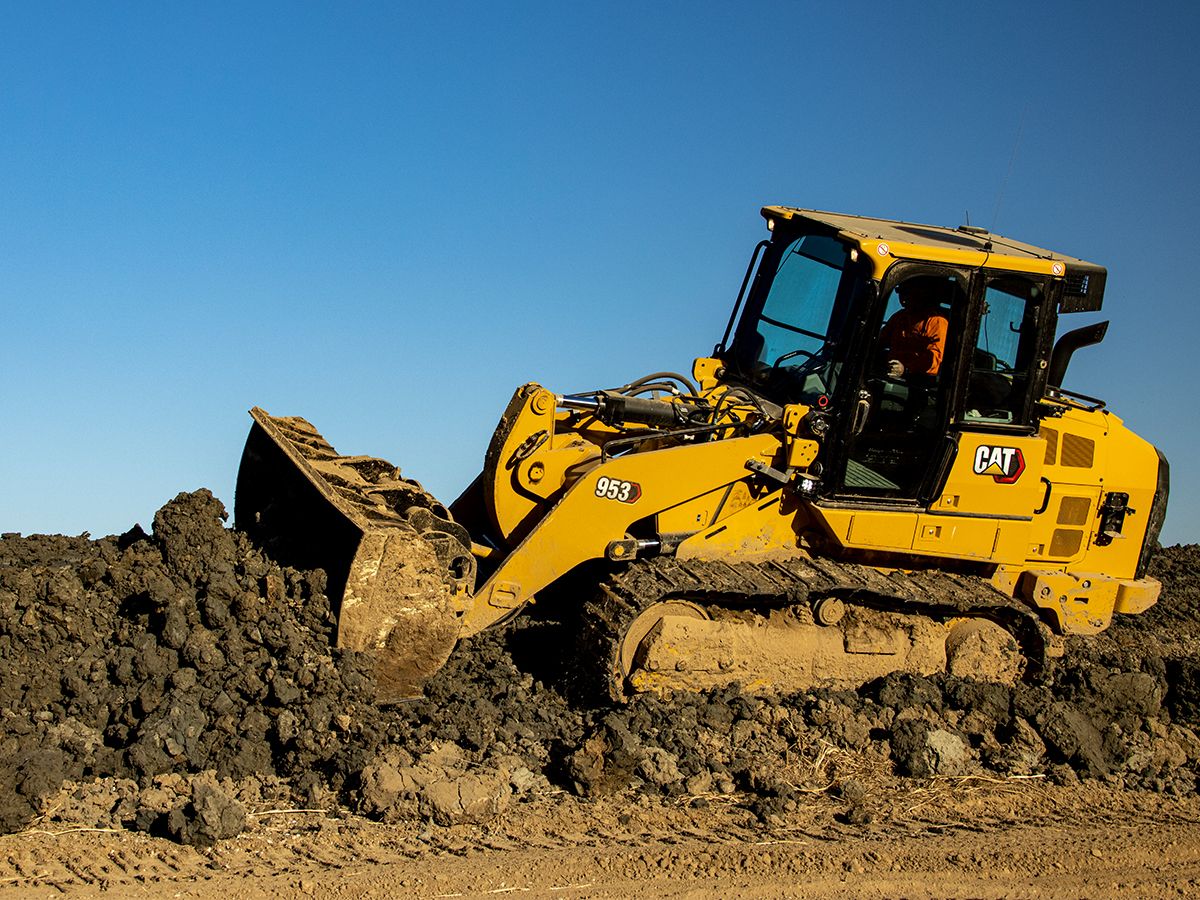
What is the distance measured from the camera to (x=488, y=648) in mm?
8195

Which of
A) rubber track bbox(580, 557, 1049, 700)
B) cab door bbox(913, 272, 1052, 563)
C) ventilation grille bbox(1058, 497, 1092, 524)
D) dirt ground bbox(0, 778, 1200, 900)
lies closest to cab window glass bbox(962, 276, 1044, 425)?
cab door bbox(913, 272, 1052, 563)

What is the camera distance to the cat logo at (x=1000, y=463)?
8469mm

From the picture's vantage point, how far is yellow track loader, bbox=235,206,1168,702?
7652mm

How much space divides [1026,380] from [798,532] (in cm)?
173

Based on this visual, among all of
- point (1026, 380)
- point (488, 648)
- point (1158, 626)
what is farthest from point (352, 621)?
point (1158, 626)

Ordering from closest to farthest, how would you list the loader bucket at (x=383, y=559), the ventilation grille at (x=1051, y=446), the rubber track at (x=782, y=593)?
the loader bucket at (x=383, y=559), the rubber track at (x=782, y=593), the ventilation grille at (x=1051, y=446)

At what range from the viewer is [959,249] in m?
8.27

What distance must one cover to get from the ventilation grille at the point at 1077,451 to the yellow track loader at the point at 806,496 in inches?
0.7

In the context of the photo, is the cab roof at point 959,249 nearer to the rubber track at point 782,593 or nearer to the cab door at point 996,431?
the cab door at point 996,431

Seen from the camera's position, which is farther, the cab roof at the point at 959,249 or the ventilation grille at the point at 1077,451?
the ventilation grille at the point at 1077,451

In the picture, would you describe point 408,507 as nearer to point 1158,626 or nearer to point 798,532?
point 798,532

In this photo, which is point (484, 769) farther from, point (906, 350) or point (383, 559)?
point (906, 350)

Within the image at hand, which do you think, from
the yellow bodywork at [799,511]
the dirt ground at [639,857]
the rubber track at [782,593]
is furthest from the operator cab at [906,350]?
the dirt ground at [639,857]

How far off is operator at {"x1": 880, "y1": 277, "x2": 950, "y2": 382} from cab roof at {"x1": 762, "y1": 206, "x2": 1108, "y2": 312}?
224mm
